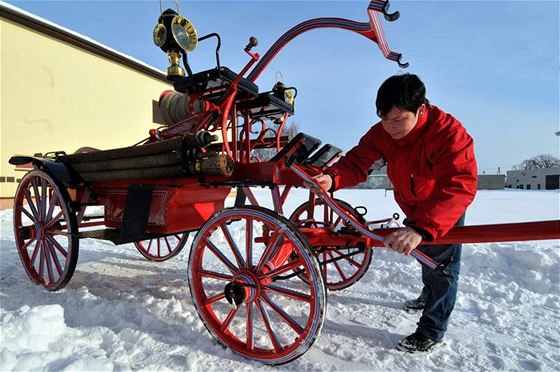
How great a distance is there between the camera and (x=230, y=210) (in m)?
2.02

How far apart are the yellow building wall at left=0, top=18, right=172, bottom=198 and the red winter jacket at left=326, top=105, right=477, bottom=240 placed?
9139 millimetres

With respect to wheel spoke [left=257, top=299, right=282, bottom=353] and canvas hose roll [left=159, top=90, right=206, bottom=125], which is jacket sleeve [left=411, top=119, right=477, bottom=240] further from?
canvas hose roll [left=159, top=90, right=206, bottom=125]

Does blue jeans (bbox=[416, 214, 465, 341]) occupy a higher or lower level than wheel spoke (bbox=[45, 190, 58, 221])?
lower

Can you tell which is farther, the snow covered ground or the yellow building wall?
the yellow building wall

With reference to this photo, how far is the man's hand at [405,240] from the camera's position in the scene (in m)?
1.58

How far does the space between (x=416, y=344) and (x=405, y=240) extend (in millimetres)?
920

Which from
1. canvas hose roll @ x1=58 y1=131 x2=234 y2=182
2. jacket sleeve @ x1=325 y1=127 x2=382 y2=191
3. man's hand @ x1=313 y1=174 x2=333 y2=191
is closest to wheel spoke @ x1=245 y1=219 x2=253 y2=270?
canvas hose roll @ x1=58 y1=131 x2=234 y2=182

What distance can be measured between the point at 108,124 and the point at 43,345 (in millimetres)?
9718

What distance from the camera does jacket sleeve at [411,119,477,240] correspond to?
1632mm


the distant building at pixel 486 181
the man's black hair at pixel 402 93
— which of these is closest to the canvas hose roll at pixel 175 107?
the man's black hair at pixel 402 93

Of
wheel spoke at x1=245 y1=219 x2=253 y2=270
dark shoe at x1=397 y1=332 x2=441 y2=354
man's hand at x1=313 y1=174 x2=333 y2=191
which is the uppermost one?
man's hand at x1=313 y1=174 x2=333 y2=191

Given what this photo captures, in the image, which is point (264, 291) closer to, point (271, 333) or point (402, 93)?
point (271, 333)

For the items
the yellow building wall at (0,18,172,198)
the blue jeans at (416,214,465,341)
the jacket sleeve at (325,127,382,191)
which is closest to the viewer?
the blue jeans at (416,214,465,341)

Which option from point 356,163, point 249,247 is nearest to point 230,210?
point 249,247
